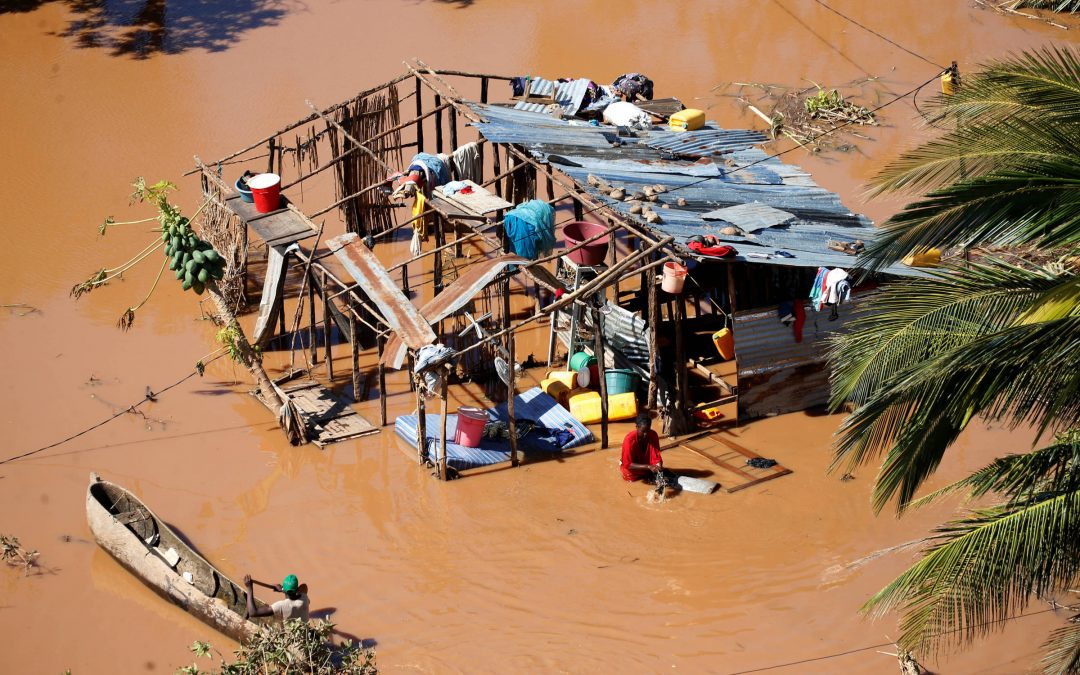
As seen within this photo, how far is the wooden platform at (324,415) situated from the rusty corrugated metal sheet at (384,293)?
4.41ft

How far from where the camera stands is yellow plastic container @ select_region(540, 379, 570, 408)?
13.4 metres

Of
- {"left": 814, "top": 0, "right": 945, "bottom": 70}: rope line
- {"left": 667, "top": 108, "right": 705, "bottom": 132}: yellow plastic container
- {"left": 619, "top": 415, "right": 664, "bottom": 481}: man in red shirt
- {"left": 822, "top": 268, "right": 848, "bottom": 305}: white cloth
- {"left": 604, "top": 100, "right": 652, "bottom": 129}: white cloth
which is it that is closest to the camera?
{"left": 619, "top": 415, "right": 664, "bottom": 481}: man in red shirt

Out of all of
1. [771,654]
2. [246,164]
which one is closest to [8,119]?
[246,164]

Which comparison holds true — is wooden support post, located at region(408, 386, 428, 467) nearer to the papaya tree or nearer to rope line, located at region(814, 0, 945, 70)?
the papaya tree

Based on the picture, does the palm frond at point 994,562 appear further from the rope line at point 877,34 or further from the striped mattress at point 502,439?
the rope line at point 877,34

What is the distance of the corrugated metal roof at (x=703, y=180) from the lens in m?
12.5

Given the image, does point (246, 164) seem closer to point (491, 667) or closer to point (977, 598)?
point (491, 667)

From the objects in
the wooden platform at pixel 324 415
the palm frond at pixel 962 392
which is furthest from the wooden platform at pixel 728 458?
the palm frond at pixel 962 392

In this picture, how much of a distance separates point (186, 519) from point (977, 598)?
8119mm

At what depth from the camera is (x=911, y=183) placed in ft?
25.1

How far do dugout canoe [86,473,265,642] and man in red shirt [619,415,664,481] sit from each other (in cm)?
403

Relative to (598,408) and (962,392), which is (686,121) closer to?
(598,408)

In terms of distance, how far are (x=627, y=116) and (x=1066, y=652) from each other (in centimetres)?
1031

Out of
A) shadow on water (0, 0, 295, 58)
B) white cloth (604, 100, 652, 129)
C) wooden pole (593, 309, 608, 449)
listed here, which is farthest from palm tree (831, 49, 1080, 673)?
shadow on water (0, 0, 295, 58)
